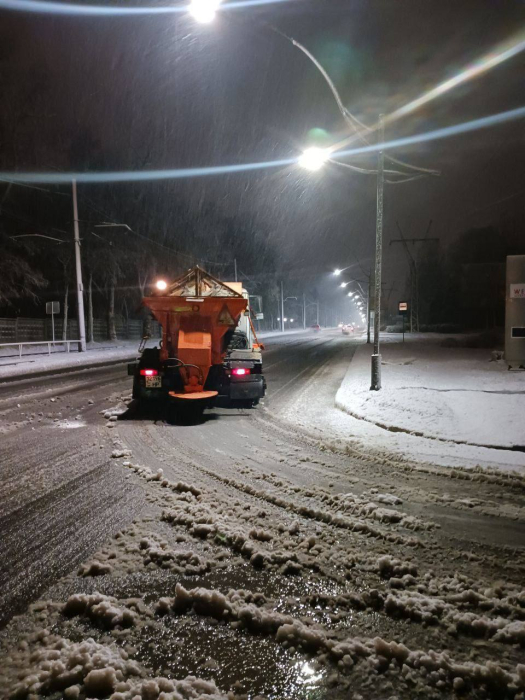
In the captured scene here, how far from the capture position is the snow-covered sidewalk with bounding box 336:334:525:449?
7.49 m

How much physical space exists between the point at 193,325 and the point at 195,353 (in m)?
0.61

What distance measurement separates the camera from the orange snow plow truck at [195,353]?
8914 mm

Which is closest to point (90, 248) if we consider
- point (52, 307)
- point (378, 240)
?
point (52, 307)

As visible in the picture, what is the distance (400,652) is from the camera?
246 centimetres

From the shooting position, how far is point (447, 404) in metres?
9.49

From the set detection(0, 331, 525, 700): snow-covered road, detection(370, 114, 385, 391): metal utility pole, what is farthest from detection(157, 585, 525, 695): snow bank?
detection(370, 114, 385, 391): metal utility pole

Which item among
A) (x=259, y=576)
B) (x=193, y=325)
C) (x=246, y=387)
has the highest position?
(x=193, y=325)

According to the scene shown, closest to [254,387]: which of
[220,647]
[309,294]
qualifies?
[220,647]

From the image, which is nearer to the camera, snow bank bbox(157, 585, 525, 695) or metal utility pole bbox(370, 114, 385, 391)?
snow bank bbox(157, 585, 525, 695)

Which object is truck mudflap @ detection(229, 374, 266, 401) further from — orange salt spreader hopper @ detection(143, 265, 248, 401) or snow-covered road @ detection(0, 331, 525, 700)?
snow-covered road @ detection(0, 331, 525, 700)

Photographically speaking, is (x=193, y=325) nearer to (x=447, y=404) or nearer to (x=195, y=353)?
(x=195, y=353)

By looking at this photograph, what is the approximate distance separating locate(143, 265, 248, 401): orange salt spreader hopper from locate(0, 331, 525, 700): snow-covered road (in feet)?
8.88

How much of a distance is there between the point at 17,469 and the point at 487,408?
8354 mm

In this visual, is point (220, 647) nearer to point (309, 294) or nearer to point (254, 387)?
point (254, 387)
